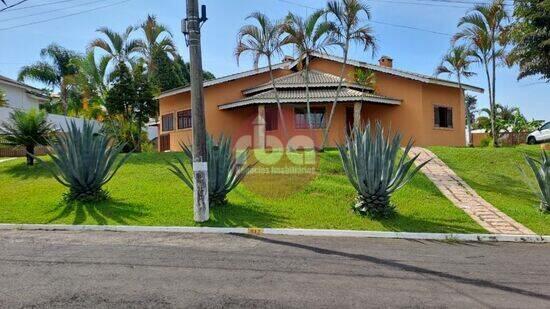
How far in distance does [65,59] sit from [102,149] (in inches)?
1403

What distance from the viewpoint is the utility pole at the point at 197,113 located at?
9.52 metres

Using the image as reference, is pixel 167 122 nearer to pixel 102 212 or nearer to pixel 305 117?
pixel 305 117

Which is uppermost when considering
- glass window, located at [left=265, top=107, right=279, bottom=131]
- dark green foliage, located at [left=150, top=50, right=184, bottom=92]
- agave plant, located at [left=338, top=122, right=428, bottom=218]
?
dark green foliage, located at [left=150, top=50, right=184, bottom=92]

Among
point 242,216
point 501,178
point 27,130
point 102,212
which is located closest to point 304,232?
point 242,216

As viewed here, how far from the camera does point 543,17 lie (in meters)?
20.4

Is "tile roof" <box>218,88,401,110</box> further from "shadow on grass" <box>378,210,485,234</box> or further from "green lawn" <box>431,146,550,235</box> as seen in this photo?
"shadow on grass" <box>378,210,485,234</box>

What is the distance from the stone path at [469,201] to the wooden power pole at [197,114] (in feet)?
19.0

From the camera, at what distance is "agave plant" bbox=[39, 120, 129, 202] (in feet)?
36.2

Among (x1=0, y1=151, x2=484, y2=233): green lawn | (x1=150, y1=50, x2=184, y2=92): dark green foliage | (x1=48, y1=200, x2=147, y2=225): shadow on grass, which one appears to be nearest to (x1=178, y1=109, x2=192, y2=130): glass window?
(x1=150, y1=50, x2=184, y2=92): dark green foliage

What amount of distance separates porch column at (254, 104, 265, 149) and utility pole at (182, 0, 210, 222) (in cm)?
1205

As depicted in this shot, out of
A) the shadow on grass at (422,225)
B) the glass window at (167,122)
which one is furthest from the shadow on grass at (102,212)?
the glass window at (167,122)

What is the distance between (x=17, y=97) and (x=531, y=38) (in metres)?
33.1

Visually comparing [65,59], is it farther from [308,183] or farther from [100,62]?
[308,183]

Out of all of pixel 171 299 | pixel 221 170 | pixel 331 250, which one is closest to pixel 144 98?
pixel 221 170
